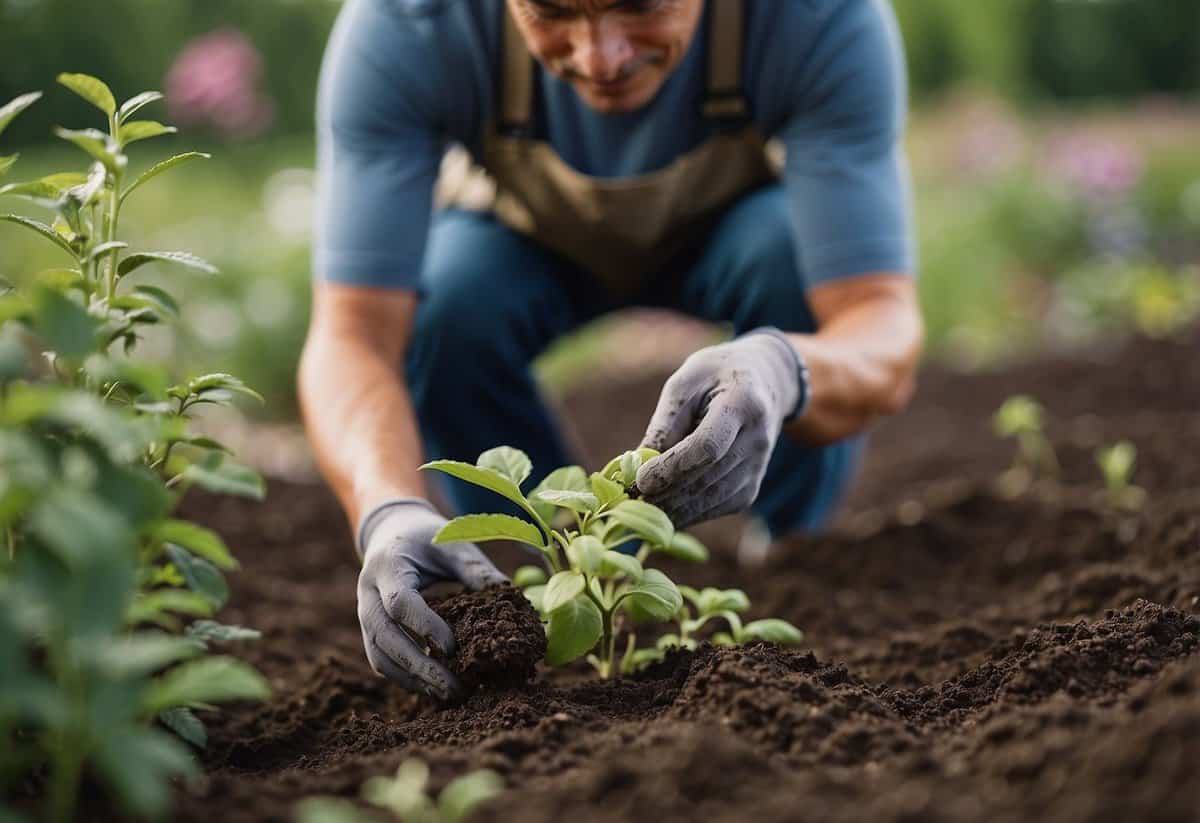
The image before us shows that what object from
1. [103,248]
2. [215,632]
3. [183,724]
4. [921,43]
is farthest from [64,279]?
[921,43]

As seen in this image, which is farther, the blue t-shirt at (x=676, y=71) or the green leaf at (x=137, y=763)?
the blue t-shirt at (x=676, y=71)

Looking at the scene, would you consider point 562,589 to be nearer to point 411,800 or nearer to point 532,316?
point 411,800

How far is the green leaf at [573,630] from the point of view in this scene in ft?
4.76

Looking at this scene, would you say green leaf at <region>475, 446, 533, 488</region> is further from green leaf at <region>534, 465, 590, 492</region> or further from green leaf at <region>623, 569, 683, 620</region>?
green leaf at <region>623, 569, 683, 620</region>

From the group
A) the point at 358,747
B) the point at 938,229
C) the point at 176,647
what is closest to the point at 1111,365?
the point at 938,229

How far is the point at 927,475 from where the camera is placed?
3.47 meters

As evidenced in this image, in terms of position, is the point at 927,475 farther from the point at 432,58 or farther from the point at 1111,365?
the point at 432,58

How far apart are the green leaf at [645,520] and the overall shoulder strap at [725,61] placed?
1.09 m

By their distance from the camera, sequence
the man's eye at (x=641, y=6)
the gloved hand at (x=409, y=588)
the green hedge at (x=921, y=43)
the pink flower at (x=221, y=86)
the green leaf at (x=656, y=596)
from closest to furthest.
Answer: the green leaf at (x=656, y=596) < the gloved hand at (x=409, y=588) < the man's eye at (x=641, y=6) < the pink flower at (x=221, y=86) < the green hedge at (x=921, y=43)

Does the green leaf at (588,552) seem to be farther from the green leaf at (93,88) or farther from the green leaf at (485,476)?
the green leaf at (93,88)

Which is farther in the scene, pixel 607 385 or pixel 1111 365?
pixel 607 385

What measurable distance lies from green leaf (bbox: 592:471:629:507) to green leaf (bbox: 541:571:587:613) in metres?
0.09

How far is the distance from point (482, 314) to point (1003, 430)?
3.55 feet

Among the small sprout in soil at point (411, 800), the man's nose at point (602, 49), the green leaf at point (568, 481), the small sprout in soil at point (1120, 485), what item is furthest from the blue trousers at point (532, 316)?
the small sprout in soil at point (411, 800)
